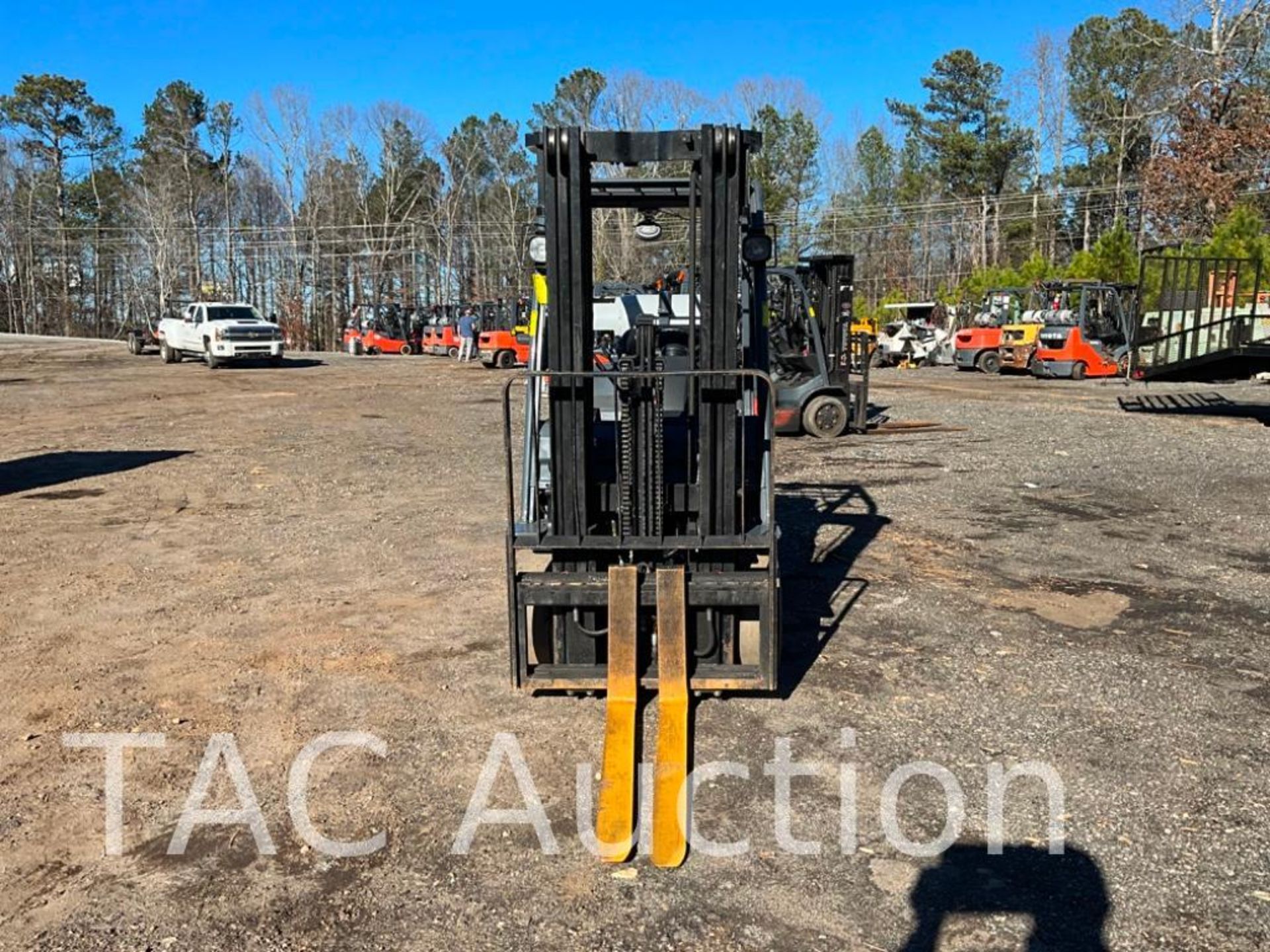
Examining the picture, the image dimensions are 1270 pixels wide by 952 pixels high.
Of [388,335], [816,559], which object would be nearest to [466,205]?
[388,335]

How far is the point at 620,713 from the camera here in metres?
4.86

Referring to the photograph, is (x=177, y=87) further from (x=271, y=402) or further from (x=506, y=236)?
(x=271, y=402)

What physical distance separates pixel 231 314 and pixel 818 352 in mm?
24771

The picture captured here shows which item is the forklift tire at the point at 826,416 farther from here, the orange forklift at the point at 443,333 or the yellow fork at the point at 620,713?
the orange forklift at the point at 443,333

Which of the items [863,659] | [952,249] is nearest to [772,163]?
[952,249]

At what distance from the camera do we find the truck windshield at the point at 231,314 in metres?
33.9

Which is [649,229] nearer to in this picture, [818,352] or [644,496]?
[644,496]

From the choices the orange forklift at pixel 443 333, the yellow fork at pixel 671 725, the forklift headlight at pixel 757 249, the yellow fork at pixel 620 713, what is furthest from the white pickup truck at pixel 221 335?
the yellow fork at pixel 671 725

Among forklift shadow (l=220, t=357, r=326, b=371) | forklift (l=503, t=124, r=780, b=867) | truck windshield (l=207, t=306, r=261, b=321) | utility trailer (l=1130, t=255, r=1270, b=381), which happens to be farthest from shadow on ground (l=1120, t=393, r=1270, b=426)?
truck windshield (l=207, t=306, r=261, b=321)

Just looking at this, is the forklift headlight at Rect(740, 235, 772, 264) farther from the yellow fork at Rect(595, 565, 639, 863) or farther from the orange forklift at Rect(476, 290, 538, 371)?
the orange forklift at Rect(476, 290, 538, 371)

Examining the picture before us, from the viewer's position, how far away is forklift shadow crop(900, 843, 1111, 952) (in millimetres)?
3348

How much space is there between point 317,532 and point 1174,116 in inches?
1709

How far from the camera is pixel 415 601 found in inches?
276

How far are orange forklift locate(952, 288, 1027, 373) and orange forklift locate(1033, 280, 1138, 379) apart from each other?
2506mm
